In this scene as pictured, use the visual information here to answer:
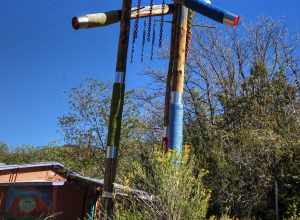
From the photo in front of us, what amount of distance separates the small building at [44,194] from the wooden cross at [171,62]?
8552 mm

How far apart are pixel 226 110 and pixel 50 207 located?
9454mm

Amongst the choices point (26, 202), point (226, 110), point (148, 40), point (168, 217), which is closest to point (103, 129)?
point (226, 110)

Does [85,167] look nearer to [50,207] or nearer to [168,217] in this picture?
[50,207]

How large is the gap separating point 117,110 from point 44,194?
9.89m

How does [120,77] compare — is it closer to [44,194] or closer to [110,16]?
[110,16]

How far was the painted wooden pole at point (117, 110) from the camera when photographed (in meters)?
9.00

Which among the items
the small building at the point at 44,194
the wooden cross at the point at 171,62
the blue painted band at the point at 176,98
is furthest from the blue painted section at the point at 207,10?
the small building at the point at 44,194

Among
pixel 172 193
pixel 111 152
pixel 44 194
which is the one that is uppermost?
pixel 111 152

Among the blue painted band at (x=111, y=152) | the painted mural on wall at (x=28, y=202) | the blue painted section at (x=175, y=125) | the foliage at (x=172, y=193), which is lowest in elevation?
the painted mural on wall at (x=28, y=202)

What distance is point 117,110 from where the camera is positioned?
9328 mm

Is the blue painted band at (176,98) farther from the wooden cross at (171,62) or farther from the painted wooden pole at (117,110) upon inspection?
the painted wooden pole at (117,110)

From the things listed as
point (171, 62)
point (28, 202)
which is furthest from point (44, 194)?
point (171, 62)

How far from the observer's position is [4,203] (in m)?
18.6

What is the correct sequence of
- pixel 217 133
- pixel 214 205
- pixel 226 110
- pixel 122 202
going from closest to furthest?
pixel 122 202, pixel 214 205, pixel 217 133, pixel 226 110
